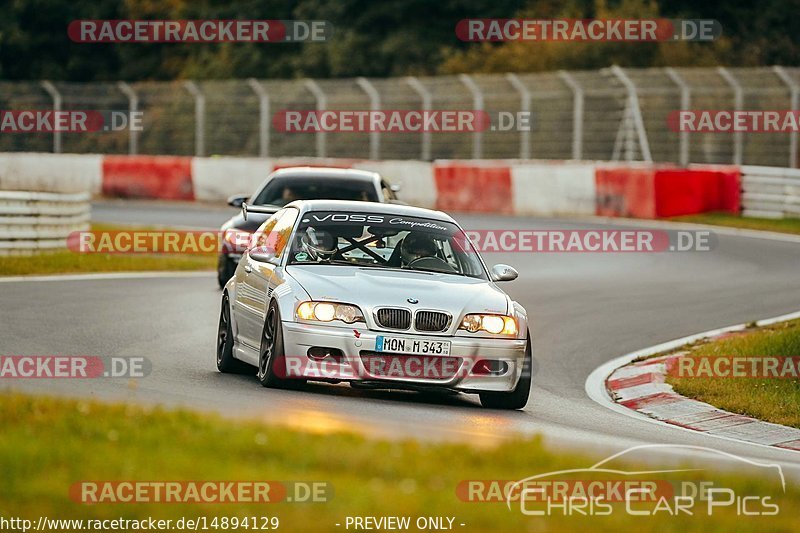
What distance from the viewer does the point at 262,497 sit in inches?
259

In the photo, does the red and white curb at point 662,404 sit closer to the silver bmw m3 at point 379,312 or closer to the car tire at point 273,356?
the silver bmw m3 at point 379,312

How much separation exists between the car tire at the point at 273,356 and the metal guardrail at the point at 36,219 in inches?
417

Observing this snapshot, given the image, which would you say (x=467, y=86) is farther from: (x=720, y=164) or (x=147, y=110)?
(x=147, y=110)

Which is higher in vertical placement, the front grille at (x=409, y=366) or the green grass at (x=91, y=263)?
the front grille at (x=409, y=366)

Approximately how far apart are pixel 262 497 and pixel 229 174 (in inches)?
1216

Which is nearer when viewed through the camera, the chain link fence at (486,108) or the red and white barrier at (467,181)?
the red and white barrier at (467,181)

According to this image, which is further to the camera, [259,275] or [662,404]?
[662,404]

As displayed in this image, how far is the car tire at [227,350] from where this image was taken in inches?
492

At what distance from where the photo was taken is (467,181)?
3369 cm

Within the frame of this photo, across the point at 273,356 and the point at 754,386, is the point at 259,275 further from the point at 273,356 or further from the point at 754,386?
the point at 754,386

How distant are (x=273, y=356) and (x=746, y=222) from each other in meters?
19.9

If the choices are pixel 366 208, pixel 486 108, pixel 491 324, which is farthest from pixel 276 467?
pixel 486 108

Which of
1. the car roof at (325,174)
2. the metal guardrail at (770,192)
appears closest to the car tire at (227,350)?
the car roof at (325,174)

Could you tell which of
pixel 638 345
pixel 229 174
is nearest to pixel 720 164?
pixel 229 174
